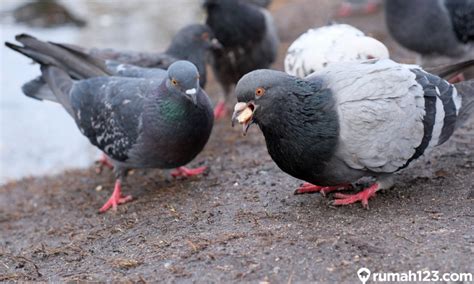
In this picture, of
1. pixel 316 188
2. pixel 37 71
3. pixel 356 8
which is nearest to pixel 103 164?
pixel 316 188

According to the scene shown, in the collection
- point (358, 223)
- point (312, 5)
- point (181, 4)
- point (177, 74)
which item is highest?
point (177, 74)

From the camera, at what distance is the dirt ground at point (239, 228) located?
4.14 meters

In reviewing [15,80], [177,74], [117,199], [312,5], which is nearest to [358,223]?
[177,74]

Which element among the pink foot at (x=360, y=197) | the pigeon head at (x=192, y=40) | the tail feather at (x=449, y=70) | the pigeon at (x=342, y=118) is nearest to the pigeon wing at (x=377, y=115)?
the pigeon at (x=342, y=118)

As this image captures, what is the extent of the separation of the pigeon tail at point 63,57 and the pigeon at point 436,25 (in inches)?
164

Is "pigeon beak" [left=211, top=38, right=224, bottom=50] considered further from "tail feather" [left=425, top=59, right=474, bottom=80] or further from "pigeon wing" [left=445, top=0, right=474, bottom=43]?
"tail feather" [left=425, top=59, right=474, bottom=80]

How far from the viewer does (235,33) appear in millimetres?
8953

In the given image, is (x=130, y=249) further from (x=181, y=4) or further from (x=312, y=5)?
(x=181, y=4)

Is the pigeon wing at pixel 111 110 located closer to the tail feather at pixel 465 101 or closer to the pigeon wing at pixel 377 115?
the pigeon wing at pixel 377 115

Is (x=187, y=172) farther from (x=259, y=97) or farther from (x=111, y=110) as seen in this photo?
(x=259, y=97)

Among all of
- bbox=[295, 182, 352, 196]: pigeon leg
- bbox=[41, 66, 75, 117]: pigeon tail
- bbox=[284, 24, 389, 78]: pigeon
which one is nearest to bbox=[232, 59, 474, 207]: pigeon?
bbox=[295, 182, 352, 196]: pigeon leg

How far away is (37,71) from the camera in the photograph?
1284 centimetres

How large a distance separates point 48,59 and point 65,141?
3.23 meters

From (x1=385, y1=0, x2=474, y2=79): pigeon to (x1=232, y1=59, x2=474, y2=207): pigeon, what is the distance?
12.7 ft
